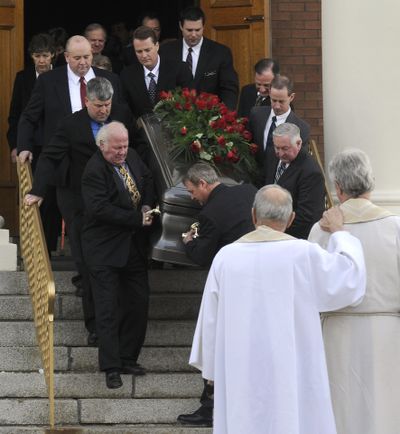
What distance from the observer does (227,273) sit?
9172mm

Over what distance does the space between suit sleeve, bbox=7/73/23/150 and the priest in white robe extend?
5751mm

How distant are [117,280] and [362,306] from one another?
318cm

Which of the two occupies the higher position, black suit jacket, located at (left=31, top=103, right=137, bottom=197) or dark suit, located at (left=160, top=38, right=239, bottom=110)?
dark suit, located at (left=160, top=38, right=239, bottom=110)

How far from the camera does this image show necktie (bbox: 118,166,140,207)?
476 inches

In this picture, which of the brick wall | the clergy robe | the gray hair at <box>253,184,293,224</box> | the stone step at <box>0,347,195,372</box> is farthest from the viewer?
the brick wall

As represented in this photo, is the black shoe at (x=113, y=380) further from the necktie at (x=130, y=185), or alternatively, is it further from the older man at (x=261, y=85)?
the older man at (x=261, y=85)

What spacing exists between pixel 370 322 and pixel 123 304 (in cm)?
329

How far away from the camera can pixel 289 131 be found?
39.0 ft

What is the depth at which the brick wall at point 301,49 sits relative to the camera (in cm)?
1573

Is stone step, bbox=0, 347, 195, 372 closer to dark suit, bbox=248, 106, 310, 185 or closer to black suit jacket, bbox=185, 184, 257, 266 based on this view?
black suit jacket, bbox=185, 184, 257, 266

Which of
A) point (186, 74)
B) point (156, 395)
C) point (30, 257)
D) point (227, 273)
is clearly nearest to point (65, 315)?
point (30, 257)

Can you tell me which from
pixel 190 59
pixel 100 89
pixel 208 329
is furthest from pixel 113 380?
pixel 190 59

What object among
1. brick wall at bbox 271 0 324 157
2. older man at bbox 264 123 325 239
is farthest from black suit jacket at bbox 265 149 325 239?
brick wall at bbox 271 0 324 157

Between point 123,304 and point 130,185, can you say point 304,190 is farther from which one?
point 123,304
